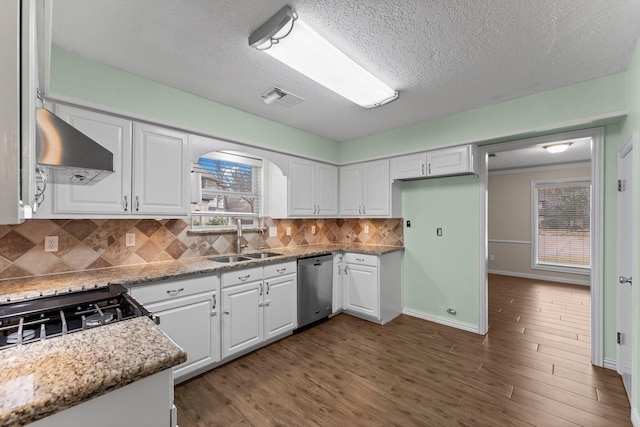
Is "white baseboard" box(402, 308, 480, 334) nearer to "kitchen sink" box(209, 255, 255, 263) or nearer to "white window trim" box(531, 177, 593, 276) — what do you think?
"kitchen sink" box(209, 255, 255, 263)

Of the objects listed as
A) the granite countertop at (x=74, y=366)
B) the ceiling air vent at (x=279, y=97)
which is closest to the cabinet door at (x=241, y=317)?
the granite countertop at (x=74, y=366)

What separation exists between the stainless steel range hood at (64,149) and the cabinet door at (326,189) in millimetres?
2858

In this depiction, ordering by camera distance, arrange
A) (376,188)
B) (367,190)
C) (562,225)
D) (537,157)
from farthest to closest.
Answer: (562,225) < (537,157) < (367,190) < (376,188)

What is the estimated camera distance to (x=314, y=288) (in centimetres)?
338

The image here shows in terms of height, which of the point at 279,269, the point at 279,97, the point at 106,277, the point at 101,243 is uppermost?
the point at 279,97

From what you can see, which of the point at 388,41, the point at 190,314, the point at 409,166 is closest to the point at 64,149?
the point at 190,314

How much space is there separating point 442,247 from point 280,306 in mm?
2175

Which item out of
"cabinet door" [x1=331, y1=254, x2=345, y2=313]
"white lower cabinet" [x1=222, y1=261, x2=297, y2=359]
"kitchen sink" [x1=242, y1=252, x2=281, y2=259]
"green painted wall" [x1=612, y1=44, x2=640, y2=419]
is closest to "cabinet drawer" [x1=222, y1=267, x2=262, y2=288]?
"white lower cabinet" [x1=222, y1=261, x2=297, y2=359]

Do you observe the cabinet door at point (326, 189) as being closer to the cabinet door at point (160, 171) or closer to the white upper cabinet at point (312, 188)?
the white upper cabinet at point (312, 188)

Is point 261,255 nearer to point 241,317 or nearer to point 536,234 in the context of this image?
point 241,317

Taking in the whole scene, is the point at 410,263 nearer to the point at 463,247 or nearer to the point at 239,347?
the point at 463,247

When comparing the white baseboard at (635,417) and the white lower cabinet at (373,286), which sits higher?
the white lower cabinet at (373,286)

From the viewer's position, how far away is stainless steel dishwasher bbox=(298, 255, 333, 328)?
10.6 feet

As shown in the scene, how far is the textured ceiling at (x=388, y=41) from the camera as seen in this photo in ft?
5.16
